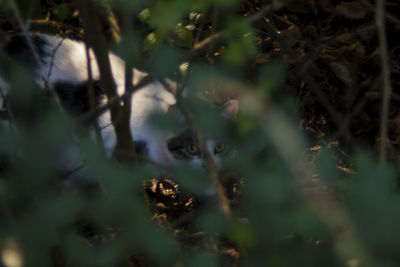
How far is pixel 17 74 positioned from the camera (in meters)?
0.76

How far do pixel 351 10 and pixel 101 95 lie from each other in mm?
2061

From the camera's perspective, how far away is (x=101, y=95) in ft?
7.23

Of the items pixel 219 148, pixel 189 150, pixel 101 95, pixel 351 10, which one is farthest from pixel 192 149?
pixel 351 10

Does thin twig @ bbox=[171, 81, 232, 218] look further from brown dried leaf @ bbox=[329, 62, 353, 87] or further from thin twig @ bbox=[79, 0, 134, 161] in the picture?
brown dried leaf @ bbox=[329, 62, 353, 87]

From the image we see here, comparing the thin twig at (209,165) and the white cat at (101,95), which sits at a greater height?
the thin twig at (209,165)

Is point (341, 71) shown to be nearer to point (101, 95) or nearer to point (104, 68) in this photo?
point (101, 95)

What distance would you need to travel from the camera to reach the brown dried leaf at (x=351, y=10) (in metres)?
2.85

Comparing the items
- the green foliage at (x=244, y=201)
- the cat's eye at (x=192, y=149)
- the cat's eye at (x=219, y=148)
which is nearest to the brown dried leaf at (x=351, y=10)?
the cat's eye at (x=219, y=148)

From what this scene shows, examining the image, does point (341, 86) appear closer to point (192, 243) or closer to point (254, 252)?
point (192, 243)

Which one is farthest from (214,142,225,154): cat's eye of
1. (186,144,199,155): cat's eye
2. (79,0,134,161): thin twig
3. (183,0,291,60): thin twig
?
(183,0,291,60): thin twig

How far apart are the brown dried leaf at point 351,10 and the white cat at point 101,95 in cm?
145

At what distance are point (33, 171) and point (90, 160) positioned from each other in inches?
4.2

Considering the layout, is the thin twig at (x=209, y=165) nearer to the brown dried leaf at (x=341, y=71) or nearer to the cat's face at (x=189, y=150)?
the cat's face at (x=189, y=150)

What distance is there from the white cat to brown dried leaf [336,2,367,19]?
1449mm
